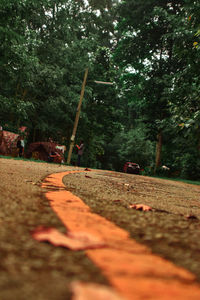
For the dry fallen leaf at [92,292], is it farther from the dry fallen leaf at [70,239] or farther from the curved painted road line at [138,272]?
the dry fallen leaf at [70,239]

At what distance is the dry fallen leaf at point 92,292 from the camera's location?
0.50 meters

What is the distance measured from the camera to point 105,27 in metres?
29.5

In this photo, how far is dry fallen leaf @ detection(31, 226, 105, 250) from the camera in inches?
34.1

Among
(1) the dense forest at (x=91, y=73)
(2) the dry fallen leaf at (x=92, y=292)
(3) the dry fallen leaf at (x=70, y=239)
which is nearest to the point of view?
(2) the dry fallen leaf at (x=92, y=292)

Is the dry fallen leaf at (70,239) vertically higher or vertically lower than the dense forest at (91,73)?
lower

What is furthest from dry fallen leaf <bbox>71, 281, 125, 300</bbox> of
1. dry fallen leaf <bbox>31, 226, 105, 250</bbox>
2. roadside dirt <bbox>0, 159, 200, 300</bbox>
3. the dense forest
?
the dense forest

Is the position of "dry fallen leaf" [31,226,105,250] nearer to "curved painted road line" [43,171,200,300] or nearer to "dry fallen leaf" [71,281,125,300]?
"curved painted road line" [43,171,200,300]

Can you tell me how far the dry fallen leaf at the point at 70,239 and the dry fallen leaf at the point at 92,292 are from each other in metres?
0.28

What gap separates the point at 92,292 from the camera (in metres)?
0.52

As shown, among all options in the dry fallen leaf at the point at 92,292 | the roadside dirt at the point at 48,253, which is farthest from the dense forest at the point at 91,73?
the dry fallen leaf at the point at 92,292

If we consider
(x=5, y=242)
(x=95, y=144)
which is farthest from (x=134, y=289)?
(x=95, y=144)

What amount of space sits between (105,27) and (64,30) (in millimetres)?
10366

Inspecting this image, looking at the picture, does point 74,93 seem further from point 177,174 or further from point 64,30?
point 177,174

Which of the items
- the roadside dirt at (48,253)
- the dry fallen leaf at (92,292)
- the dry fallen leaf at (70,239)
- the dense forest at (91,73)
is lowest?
the roadside dirt at (48,253)
